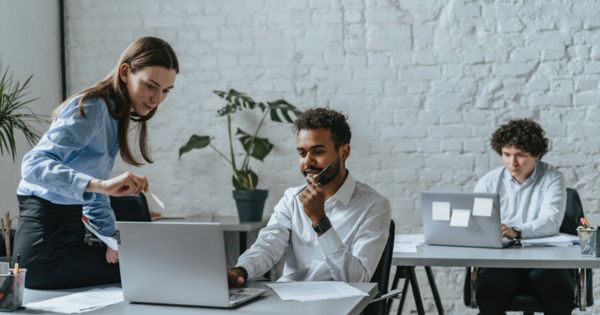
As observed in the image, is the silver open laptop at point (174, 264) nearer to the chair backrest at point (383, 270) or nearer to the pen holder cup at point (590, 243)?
the chair backrest at point (383, 270)

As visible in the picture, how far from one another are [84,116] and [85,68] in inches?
127

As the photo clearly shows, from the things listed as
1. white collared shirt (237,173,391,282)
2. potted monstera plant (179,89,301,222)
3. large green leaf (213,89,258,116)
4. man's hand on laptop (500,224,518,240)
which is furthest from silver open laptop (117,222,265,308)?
large green leaf (213,89,258,116)

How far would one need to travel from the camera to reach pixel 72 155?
2.24 meters

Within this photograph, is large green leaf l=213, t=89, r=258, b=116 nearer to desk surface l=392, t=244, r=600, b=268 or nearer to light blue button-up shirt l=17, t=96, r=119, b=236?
desk surface l=392, t=244, r=600, b=268

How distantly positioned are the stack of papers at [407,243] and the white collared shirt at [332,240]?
58 centimetres

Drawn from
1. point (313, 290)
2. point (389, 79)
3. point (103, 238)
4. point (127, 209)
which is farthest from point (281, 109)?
point (313, 290)

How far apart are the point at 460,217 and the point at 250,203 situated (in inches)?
66.4

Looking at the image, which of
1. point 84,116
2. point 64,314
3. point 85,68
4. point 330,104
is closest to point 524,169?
point 330,104

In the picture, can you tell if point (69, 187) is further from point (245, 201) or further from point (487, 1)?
point (487, 1)

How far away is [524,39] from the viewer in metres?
4.61

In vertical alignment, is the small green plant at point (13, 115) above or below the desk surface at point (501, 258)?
above

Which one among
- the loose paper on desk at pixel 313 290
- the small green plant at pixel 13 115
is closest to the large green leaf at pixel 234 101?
the small green plant at pixel 13 115

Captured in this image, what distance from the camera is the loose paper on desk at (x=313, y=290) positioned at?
2.02 m

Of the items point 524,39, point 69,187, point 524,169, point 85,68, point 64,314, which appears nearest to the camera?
A: point 64,314
